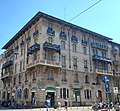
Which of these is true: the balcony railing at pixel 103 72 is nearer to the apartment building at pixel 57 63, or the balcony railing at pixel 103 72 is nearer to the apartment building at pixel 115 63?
the apartment building at pixel 57 63

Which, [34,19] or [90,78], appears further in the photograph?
[90,78]

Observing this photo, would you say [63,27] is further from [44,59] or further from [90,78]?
[90,78]

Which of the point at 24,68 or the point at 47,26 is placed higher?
the point at 47,26

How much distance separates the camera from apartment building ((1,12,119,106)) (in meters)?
32.5

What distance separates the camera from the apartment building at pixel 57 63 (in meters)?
32.5

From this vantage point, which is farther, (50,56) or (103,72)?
(103,72)

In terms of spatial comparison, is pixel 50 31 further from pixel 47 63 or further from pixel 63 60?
pixel 47 63

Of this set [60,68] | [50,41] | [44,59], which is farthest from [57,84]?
[50,41]

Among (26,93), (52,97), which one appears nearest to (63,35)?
(52,97)

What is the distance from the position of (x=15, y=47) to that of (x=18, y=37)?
2.87m

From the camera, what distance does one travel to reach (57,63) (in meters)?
33.3

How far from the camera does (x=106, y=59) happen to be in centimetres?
4294

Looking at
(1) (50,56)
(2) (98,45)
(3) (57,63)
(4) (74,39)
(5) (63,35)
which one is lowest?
(3) (57,63)

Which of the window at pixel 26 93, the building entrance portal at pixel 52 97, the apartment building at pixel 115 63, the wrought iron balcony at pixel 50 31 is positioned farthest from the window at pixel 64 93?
the apartment building at pixel 115 63
